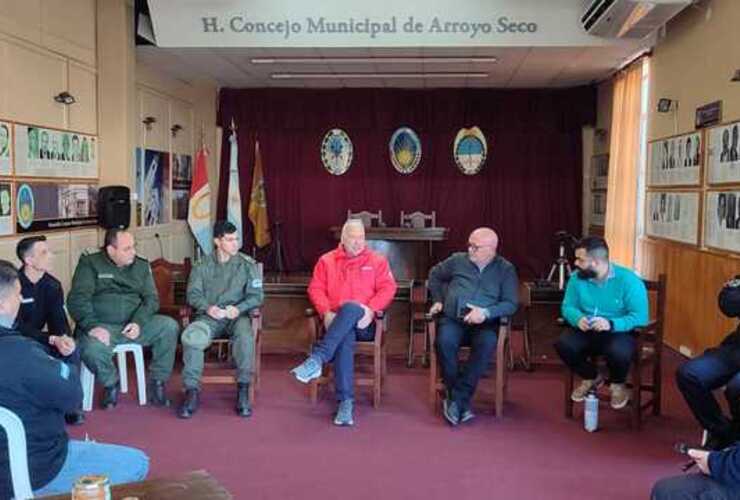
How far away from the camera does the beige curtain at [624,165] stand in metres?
7.80

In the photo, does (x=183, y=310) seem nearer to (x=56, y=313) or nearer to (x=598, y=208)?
(x=56, y=313)

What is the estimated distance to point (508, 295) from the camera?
15.9 ft

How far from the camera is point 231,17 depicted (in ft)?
21.6

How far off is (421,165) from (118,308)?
19.1 ft

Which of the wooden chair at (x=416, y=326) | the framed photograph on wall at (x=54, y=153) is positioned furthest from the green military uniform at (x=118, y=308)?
the wooden chair at (x=416, y=326)

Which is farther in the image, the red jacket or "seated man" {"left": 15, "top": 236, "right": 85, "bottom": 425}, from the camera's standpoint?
the red jacket

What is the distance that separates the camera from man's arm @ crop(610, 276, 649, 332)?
14.7 feet

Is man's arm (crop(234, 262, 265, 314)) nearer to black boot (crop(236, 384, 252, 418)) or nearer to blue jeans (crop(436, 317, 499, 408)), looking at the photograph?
black boot (crop(236, 384, 252, 418))

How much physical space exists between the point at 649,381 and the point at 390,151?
5.44 meters

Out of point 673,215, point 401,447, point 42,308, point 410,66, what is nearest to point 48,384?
point 401,447

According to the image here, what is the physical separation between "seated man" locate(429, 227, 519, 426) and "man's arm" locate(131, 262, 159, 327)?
181cm

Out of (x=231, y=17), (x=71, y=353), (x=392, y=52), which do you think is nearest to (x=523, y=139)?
(x=392, y=52)

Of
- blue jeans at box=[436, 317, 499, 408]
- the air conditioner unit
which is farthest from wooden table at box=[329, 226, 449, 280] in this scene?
blue jeans at box=[436, 317, 499, 408]

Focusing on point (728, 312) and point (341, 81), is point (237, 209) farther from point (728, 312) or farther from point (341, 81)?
point (728, 312)
